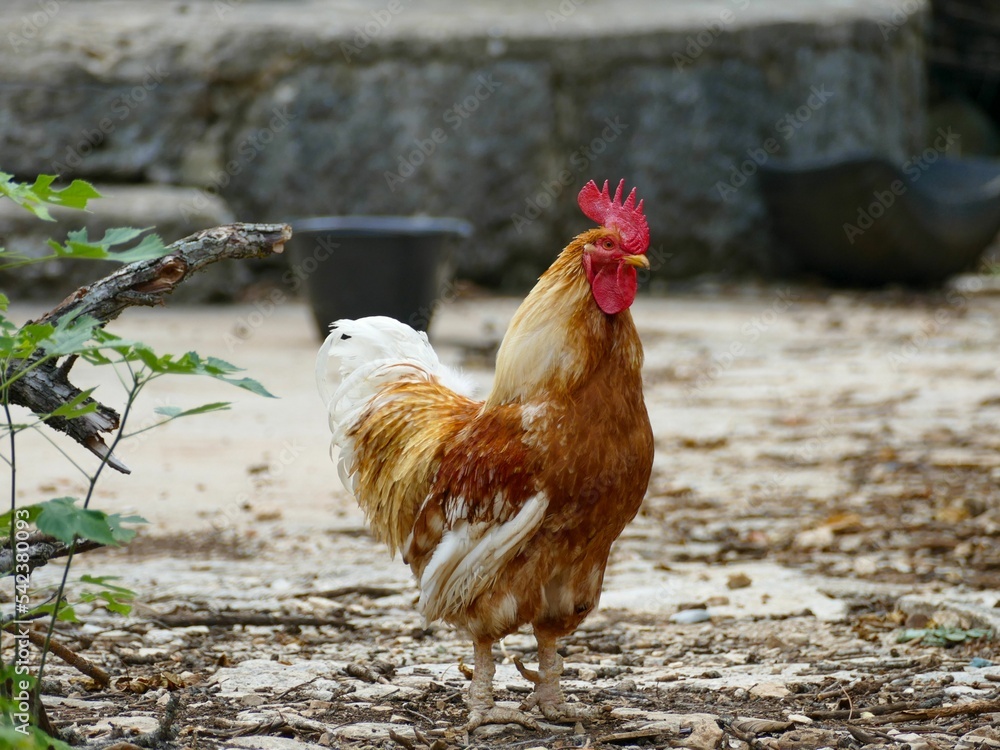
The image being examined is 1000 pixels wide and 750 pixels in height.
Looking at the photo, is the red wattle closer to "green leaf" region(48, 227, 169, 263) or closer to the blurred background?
"green leaf" region(48, 227, 169, 263)

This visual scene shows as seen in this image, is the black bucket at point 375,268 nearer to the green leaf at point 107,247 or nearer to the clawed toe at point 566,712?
the clawed toe at point 566,712

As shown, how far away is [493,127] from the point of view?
38.5 ft

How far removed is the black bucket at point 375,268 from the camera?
8375 millimetres

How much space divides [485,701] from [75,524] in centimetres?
128

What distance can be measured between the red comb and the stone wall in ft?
27.2

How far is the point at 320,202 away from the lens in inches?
451

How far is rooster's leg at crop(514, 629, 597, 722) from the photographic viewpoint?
277 cm

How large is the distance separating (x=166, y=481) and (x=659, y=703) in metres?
2.95

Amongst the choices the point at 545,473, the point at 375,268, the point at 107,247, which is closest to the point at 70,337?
the point at 107,247

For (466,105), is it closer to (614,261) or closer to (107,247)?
(614,261)

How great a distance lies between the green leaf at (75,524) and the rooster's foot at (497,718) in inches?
45.5

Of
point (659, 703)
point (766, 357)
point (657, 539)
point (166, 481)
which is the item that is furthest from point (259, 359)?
point (659, 703)

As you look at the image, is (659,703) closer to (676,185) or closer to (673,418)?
(673,418)

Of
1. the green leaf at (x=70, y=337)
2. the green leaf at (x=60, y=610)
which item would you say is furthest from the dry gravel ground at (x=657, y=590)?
the green leaf at (x=70, y=337)
